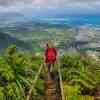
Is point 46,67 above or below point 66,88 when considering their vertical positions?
above

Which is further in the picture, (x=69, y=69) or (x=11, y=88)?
(x=69, y=69)

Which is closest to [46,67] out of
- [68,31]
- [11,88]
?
[11,88]

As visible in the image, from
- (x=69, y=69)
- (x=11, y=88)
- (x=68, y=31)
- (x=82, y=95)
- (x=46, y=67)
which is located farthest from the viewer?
(x=68, y=31)

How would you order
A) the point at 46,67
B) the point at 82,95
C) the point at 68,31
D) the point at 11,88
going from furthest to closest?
the point at 68,31
the point at 82,95
the point at 11,88
the point at 46,67

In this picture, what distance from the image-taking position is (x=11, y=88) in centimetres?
3466

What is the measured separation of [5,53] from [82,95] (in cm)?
600

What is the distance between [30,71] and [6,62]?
178 centimetres

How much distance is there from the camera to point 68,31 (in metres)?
198

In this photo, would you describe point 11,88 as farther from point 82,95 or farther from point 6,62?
point 82,95

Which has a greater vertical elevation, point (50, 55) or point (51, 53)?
point (51, 53)

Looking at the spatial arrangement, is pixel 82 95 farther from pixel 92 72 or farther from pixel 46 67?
pixel 46 67

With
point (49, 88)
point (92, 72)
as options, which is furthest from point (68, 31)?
point (49, 88)

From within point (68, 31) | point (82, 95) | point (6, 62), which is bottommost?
point (68, 31)

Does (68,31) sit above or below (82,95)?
below
